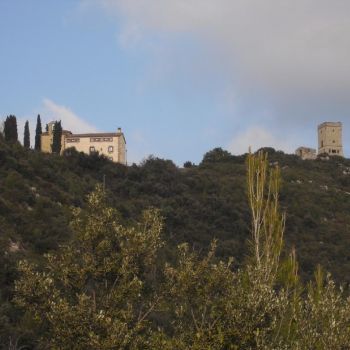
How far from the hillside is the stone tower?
5413 centimetres

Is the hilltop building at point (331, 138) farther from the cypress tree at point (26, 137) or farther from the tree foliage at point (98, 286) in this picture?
the tree foliage at point (98, 286)

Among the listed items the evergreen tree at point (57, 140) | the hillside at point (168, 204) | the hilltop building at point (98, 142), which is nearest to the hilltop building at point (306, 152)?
the hillside at point (168, 204)

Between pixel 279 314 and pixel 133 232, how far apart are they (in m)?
3.73

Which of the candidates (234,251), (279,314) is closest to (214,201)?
(234,251)

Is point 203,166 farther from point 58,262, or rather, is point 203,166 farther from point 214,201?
point 58,262

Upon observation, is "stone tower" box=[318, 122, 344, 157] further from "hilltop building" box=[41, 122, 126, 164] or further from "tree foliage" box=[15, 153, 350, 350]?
"tree foliage" box=[15, 153, 350, 350]

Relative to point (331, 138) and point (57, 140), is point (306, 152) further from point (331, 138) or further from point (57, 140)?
point (57, 140)

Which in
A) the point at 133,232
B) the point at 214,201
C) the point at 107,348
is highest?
the point at 214,201

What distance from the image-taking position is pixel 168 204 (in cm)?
5712

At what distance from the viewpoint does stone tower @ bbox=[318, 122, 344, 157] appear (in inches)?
5399

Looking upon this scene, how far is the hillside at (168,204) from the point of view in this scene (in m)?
33.9

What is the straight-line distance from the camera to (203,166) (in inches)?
3460

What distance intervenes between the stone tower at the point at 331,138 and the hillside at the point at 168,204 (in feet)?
178

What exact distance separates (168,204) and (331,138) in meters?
90.4
